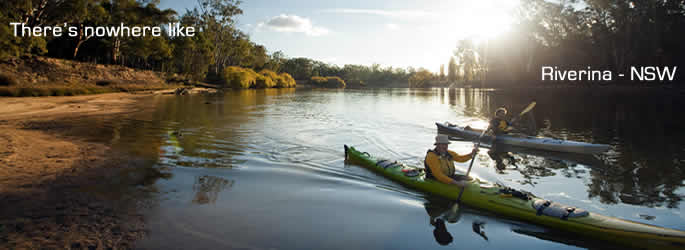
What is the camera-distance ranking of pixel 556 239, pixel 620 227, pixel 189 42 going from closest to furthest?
pixel 620 227 → pixel 556 239 → pixel 189 42

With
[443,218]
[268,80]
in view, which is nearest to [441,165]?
[443,218]

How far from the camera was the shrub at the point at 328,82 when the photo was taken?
341ft

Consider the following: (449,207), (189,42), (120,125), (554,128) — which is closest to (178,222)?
(449,207)

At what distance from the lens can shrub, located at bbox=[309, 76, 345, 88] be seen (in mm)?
103812

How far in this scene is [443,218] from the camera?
226 inches

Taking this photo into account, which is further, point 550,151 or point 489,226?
point 550,151

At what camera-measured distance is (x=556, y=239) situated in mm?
5027

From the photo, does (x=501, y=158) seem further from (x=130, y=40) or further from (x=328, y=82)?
(x=328, y=82)

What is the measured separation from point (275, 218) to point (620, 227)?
4665 millimetres

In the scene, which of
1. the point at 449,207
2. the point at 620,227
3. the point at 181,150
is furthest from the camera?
the point at 181,150

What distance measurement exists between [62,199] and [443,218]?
5.90 m

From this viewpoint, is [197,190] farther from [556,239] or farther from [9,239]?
[556,239]

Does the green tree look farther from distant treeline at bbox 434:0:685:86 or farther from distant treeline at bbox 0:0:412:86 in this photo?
distant treeline at bbox 0:0:412:86

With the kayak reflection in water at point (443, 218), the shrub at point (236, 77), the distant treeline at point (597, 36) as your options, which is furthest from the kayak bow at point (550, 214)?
the shrub at point (236, 77)
